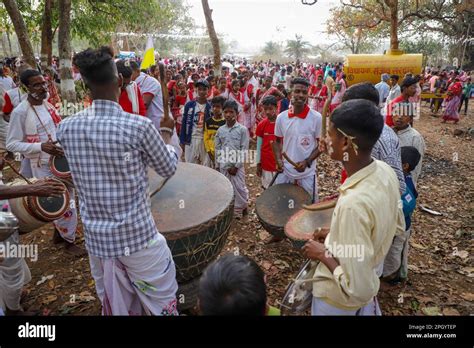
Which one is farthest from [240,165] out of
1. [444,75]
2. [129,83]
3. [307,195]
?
[444,75]

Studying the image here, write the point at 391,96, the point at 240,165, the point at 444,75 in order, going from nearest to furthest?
1. the point at 240,165
2. the point at 391,96
3. the point at 444,75

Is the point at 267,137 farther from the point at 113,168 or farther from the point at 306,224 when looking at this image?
the point at 113,168

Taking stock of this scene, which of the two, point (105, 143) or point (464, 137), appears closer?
point (105, 143)

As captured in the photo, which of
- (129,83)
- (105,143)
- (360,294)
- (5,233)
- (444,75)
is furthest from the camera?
(444,75)

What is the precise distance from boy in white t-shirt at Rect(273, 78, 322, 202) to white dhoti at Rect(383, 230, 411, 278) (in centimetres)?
121

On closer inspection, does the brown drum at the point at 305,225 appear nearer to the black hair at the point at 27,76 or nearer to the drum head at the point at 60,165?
the drum head at the point at 60,165

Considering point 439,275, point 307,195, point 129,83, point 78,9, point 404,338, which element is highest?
point 78,9

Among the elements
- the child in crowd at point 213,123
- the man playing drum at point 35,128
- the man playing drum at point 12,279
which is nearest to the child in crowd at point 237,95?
the child in crowd at point 213,123

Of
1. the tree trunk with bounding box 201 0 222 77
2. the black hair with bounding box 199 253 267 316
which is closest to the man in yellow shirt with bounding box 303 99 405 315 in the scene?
the black hair with bounding box 199 253 267 316

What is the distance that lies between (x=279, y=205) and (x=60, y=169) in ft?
8.63

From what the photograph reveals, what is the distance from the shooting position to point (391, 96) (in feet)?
30.7

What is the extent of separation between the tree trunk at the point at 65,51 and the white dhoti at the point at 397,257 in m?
6.42

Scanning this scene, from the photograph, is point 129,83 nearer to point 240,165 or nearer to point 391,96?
point 240,165

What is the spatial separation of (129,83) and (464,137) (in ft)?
34.8
